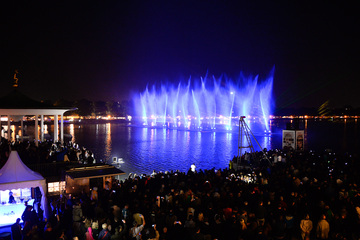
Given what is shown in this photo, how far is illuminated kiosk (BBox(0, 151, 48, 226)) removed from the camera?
1004 centimetres

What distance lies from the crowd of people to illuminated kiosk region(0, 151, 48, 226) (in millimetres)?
1220

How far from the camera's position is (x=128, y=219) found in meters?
7.87

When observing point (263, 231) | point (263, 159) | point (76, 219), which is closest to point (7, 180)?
point (76, 219)

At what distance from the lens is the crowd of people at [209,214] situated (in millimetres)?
6883

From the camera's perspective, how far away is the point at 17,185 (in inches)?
410

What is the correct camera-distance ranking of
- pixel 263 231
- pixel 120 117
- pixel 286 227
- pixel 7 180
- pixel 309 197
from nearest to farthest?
pixel 263 231 < pixel 286 227 < pixel 309 197 < pixel 7 180 < pixel 120 117

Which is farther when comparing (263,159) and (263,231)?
(263,159)

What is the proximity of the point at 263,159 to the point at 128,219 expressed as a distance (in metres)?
13.5

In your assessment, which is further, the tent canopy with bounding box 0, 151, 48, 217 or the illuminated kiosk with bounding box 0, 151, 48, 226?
the tent canopy with bounding box 0, 151, 48, 217

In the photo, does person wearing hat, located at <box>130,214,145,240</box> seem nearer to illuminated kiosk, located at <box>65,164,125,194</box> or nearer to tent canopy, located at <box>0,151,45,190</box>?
illuminated kiosk, located at <box>65,164,125,194</box>

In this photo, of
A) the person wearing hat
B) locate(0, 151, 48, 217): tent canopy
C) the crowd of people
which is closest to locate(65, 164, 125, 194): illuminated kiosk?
the crowd of people

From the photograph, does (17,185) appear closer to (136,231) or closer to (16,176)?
(16,176)

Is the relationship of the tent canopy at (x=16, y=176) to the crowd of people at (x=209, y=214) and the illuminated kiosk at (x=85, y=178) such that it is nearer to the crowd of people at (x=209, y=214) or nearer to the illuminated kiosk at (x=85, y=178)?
the crowd of people at (x=209, y=214)

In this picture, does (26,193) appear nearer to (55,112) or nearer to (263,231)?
(263,231)
